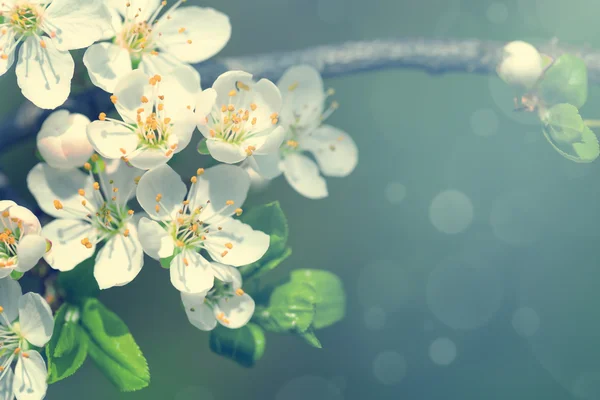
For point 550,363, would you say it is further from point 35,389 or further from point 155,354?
point 35,389

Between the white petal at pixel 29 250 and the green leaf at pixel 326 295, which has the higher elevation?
the green leaf at pixel 326 295

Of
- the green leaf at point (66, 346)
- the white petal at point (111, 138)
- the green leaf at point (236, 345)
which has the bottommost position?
the green leaf at point (66, 346)

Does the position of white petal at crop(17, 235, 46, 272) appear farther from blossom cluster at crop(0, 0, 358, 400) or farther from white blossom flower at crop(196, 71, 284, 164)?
white blossom flower at crop(196, 71, 284, 164)

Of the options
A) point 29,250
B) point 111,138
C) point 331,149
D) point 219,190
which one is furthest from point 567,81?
point 29,250

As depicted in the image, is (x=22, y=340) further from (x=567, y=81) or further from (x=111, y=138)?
(x=567, y=81)

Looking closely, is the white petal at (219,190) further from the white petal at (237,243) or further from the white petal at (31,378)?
the white petal at (31,378)

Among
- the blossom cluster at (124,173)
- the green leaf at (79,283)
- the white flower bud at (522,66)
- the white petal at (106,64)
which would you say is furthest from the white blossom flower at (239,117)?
the white flower bud at (522,66)

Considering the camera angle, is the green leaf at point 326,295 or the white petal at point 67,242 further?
the green leaf at point 326,295

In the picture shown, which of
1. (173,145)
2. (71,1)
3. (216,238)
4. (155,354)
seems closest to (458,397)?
(155,354)
